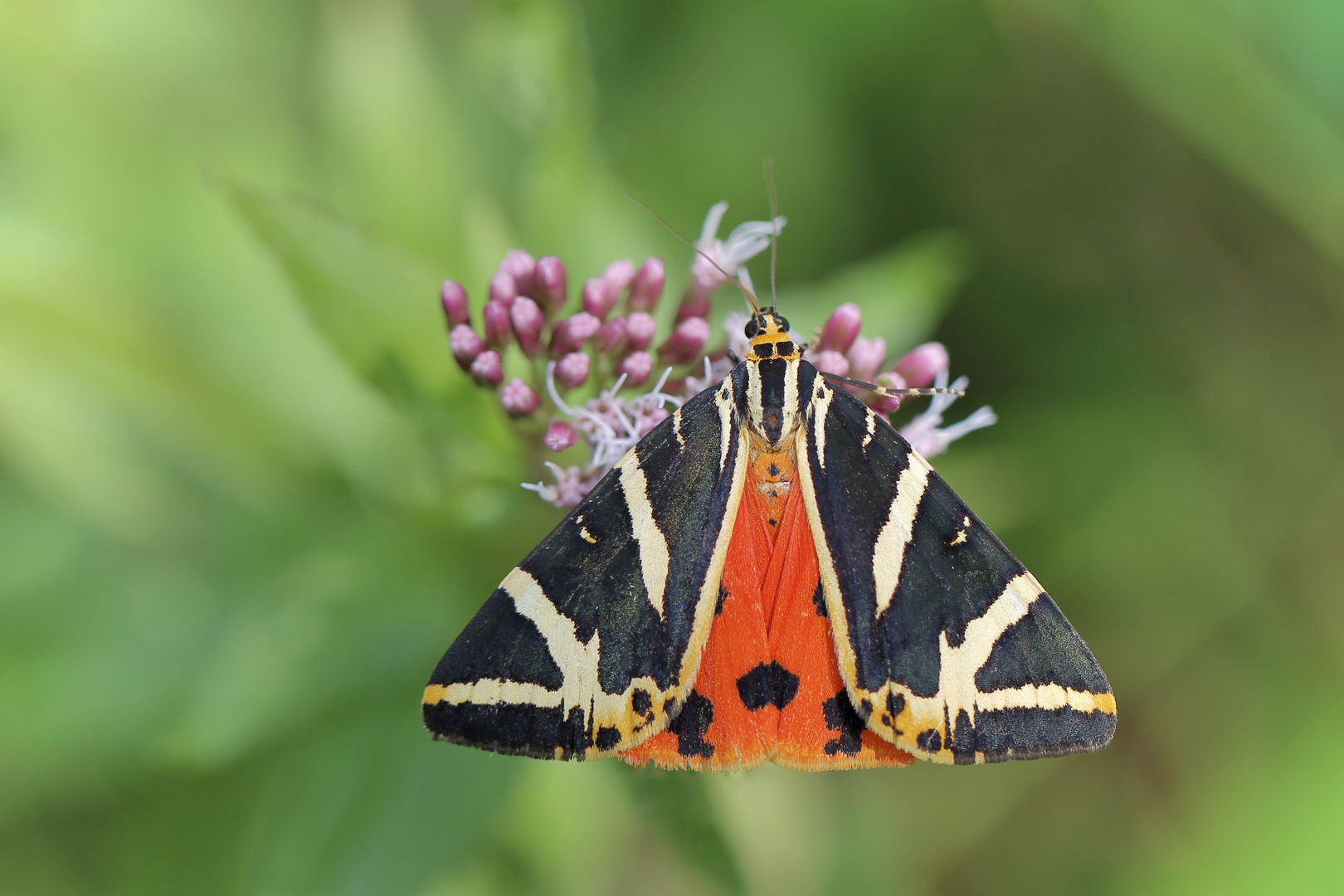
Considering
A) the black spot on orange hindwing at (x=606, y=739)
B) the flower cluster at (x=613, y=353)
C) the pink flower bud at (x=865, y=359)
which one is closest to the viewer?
the black spot on orange hindwing at (x=606, y=739)

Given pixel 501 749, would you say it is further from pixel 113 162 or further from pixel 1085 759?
pixel 113 162

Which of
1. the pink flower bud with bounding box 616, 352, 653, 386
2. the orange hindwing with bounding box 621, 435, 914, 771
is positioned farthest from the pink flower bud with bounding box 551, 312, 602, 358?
the orange hindwing with bounding box 621, 435, 914, 771

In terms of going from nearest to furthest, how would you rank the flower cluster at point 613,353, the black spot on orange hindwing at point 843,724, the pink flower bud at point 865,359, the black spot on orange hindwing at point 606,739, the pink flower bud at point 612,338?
1. the black spot on orange hindwing at point 606,739
2. the black spot on orange hindwing at point 843,724
3. the flower cluster at point 613,353
4. the pink flower bud at point 612,338
5. the pink flower bud at point 865,359

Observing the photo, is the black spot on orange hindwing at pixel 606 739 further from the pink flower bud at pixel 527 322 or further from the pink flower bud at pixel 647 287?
the pink flower bud at pixel 647 287

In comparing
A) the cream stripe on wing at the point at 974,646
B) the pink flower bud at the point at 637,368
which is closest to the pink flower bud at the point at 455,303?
the pink flower bud at the point at 637,368

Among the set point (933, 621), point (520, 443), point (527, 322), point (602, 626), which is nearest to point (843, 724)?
point (933, 621)

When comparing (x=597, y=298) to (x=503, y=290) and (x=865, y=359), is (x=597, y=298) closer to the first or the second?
(x=503, y=290)

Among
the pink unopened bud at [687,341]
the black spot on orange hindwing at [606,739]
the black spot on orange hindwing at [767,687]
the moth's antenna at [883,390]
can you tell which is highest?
the pink unopened bud at [687,341]
